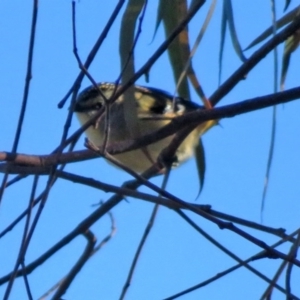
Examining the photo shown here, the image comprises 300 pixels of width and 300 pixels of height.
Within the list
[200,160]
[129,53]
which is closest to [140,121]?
[200,160]

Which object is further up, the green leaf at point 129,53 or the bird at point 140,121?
the bird at point 140,121

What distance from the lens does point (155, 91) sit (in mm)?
3178

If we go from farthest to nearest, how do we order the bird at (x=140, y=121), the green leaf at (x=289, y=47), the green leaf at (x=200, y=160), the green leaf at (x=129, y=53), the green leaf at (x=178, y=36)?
1. the bird at (x=140, y=121)
2. the green leaf at (x=200, y=160)
3. the green leaf at (x=289, y=47)
4. the green leaf at (x=178, y=36)
5. the green leaf at (x=129, y=53)

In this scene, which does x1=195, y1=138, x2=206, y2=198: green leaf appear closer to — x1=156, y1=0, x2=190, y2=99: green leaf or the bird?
x1=156, y1=0, x2=190, y2=99: green leaf

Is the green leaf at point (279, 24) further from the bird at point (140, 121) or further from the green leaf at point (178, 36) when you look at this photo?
the bird at point (140, 121)

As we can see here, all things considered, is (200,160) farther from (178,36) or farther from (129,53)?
(129,53)

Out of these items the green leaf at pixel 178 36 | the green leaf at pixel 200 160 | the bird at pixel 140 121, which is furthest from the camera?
the bird at pixel 140 121

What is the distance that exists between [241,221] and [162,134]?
0.61 feet

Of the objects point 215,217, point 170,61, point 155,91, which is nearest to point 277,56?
point 170,61

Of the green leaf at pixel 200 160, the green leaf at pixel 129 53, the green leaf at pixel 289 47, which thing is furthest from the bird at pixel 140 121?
the green leaf at pixel 129 53

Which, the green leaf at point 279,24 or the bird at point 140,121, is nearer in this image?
the green leaf at point 279,24

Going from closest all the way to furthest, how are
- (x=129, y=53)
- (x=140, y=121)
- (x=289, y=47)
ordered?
(x=129, y=53) → (x=289, y=47) → (x=140, y=121)

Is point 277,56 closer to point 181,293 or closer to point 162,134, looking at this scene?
point 162,134

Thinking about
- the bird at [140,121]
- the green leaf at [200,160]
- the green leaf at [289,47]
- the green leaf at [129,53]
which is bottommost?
the green leaf at [129,53]
